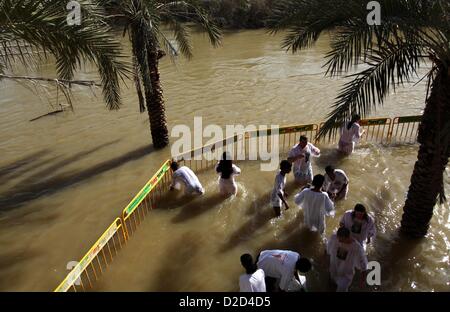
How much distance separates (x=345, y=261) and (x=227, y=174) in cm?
327

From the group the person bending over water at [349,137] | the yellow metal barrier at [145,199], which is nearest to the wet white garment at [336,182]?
the person bending over water at [349,137]

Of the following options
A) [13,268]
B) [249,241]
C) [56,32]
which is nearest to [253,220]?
[249,241]

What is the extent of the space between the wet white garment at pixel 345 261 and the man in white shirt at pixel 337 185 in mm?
2162

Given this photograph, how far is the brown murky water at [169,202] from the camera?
21.1ft

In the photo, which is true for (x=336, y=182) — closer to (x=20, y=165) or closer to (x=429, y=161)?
(x=429, y=161)

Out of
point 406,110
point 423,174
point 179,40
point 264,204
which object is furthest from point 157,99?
point 406,110

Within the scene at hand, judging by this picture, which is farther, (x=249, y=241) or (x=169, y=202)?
(x=169, y=202)

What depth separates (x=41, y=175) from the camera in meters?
10.0

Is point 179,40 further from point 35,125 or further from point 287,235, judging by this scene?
point 287,235

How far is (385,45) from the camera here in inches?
203

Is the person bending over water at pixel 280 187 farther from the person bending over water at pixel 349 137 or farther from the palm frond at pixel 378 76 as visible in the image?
the person bending over water at pixel 349 137

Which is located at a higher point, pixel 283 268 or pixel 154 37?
pixel 154 37

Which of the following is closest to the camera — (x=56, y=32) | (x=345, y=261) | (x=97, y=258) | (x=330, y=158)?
(x=56, y=32)

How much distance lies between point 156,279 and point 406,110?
11.1 metres
